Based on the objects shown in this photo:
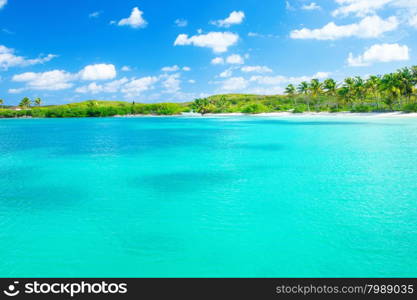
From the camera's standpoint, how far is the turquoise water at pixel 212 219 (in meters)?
9.41

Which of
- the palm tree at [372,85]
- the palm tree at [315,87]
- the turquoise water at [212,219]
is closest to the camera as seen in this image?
the turquoise water at [212,219]

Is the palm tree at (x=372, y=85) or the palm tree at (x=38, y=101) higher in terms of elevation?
the palm tree at (x=38, y=101)

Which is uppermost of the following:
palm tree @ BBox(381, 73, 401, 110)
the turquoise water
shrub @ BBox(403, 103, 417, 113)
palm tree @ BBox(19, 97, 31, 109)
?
palm tree @ BBox(19, 97, 31, 109)

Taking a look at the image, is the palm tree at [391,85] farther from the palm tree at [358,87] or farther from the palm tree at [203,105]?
the palm tree at [203,105]

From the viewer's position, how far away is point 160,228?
12.1m

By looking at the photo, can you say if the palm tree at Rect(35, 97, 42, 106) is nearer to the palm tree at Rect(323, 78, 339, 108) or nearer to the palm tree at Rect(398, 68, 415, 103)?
the palm tree at Rect(323, 78, 339, 108)

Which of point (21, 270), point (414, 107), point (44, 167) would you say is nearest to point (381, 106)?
point (414, 107)

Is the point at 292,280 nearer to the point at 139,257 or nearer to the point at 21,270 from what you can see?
the point at 139,257

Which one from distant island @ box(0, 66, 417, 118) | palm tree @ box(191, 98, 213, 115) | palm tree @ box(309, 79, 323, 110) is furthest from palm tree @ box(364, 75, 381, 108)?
palm tree @ box(191, 98, 213, 115)

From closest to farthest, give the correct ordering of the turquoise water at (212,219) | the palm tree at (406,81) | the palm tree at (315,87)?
the turquoise water at (212,219) → the palm tree at (406,81) → the palm tree at (315,87)

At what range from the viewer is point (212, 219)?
13.1 metres

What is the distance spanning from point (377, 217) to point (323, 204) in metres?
2.55

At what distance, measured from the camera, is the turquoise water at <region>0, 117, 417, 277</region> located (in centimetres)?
941

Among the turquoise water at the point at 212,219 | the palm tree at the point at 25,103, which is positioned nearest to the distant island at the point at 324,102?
the palm tree at the point at 25,103
